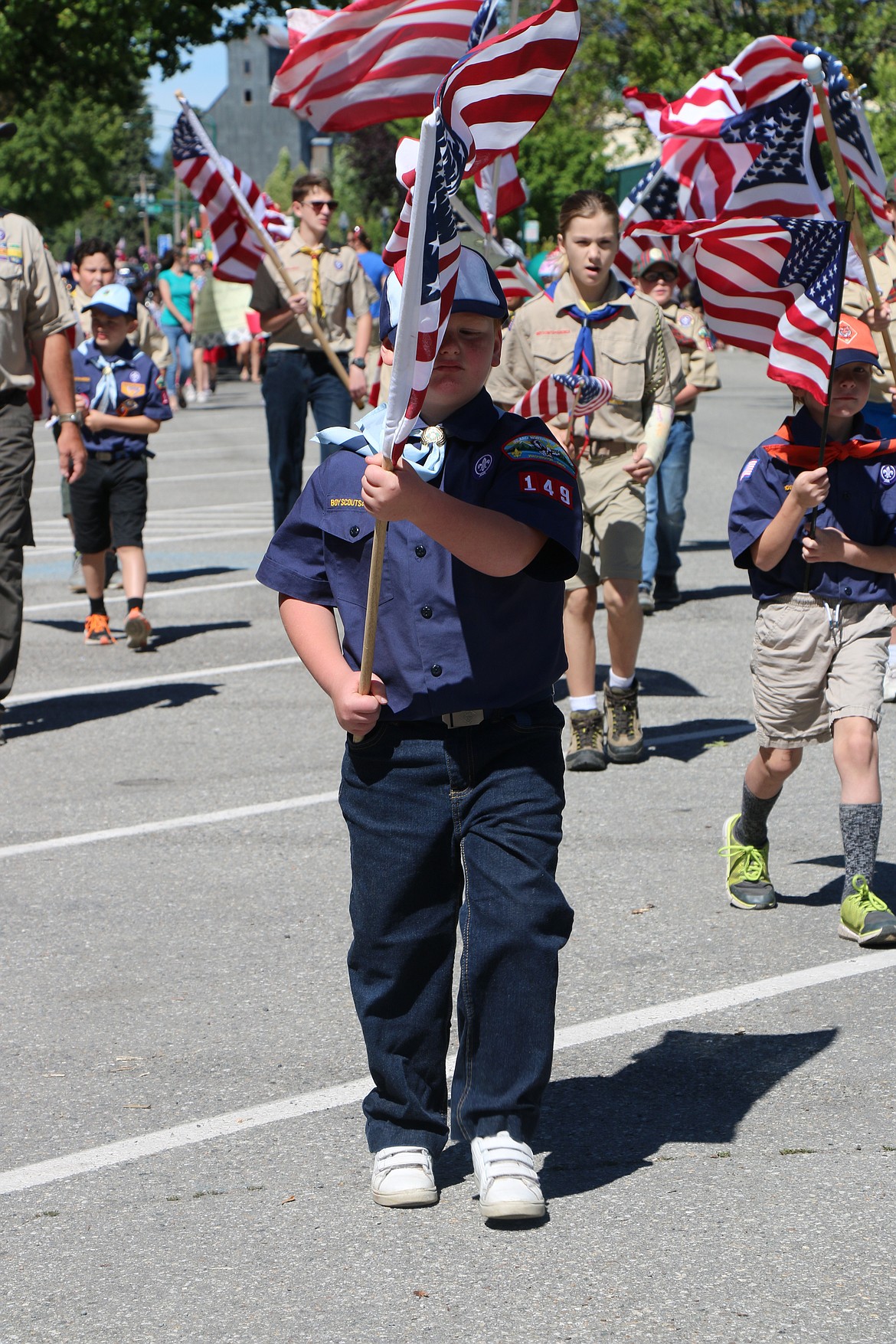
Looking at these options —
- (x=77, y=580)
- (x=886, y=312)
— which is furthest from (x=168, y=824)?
(x=77, y=580)

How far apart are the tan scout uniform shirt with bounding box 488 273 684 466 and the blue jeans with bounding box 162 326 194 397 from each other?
18648mm

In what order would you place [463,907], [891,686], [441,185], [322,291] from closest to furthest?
[441,185], [463,907], [891,686], [322,291]

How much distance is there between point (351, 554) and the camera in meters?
3.58

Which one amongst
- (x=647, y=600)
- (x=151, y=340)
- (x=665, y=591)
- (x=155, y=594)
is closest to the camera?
(x=647, y=600)

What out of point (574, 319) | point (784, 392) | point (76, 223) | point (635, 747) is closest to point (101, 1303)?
point (635, 747)

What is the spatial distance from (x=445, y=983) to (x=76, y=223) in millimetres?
110594

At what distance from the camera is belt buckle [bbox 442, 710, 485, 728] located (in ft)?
11.5

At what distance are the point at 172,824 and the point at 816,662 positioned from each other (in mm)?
2493

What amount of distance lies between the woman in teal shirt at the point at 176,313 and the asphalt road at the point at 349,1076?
61.6 feet

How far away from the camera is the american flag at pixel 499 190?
732 cm

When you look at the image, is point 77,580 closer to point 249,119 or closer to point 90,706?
point 90,706

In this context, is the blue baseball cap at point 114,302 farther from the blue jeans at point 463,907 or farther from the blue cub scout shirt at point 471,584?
the blue jeans at point 463,907

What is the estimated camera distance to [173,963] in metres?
5.02

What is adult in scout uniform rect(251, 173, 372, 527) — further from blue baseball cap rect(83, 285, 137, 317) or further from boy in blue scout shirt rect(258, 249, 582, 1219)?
boy in blue scout shirt rect(258, 249, 582, 1219)
